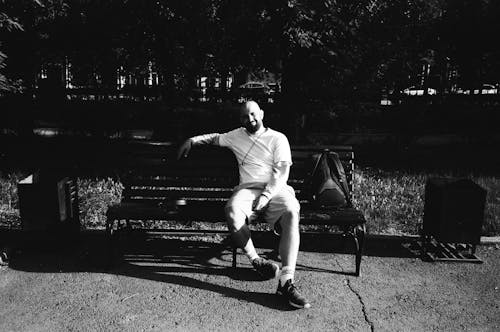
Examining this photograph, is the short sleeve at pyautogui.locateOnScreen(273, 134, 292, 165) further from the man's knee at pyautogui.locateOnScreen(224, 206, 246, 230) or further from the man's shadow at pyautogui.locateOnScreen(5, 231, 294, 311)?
the man's shadow at pyautogui.locateOnScreen(5, 231, 294, 311)

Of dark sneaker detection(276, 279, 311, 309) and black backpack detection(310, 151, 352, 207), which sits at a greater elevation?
black backpack detection(310, 151, 352, 207)

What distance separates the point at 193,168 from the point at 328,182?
137 cm

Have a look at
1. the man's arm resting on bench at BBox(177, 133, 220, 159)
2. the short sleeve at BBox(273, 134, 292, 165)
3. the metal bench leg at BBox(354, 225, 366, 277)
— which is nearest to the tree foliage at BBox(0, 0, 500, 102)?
the man's arm resting on bench at BBox(177, 133, 220, 159)

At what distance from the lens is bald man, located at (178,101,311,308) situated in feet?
14.4

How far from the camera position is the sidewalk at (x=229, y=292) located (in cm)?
392

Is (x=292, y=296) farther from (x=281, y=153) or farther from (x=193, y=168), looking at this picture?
(x=193, y=168)

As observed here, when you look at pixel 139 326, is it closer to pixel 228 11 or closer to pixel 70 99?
pixel 228 11

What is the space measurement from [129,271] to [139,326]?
3.36ft

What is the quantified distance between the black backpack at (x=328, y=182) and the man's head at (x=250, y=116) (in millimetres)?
685

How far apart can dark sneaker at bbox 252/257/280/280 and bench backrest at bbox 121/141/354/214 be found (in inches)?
41.7

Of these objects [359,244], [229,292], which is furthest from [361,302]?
[229,292]

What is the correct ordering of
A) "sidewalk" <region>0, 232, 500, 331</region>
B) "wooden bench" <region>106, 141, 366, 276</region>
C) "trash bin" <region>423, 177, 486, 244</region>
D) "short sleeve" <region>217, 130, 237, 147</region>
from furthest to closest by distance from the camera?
"wooden bench" <region>106, 141, 366, 276</region> < "short sleeve" <region>217, 130, 237, 147</region> < "trash bin" <region>423, 177, 486, 244</region> < "sidewalk" <region>0, 232, 500, 331</region>

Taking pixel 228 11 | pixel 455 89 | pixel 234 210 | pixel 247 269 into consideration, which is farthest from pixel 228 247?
pixel 455 89

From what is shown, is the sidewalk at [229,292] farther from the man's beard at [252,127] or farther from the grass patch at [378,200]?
the man's beard at [252,127]
